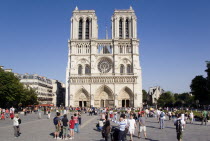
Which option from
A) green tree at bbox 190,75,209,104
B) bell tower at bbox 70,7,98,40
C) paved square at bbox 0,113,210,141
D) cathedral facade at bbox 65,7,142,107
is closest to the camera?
paved square at bbox 0,113,210,141

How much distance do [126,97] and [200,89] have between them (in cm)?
1897

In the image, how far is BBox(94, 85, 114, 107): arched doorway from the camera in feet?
218

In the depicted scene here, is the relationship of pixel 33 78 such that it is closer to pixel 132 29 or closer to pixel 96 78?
pixel 96 78

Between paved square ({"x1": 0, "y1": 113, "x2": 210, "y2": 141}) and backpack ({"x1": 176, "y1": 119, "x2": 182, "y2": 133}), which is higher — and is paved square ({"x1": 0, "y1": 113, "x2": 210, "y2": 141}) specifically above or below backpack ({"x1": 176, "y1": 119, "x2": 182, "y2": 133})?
below

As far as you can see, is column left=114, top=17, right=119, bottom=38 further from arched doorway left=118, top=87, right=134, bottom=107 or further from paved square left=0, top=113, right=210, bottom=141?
paved square left=0, top=113, right=210, bottom=141

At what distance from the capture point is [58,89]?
97750 mm

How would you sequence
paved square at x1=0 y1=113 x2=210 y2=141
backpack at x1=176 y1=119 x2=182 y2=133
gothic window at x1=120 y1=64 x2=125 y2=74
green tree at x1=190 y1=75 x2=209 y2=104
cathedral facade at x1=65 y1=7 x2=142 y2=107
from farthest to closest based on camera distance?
gothic window at x1=120 y1=64 x2=125 y2=74
cathedral facade at x1=65 y1=7 x2=142 y2=107
green tree at x1=190 y1=75 x2=209 y2=104
paved square at x1=0 y1=113 x2=210 y2=141
backpack at x1=176 y1=119 x2=182 y2=133

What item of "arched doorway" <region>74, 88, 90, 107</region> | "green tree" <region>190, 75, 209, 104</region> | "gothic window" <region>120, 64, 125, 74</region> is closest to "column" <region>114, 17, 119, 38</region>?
"gothic window" <region>120, 64, 125, 74</region>

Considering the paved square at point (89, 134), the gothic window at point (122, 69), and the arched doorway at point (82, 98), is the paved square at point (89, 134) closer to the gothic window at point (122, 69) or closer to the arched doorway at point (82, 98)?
the arched doorway at point (82, 98)

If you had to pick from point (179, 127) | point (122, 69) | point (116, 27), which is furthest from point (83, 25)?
point (179, 127)

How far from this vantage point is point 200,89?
5991 centimetres

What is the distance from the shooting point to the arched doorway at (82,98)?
66.2 metres

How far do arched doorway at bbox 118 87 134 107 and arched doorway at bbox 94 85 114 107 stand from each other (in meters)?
2.18

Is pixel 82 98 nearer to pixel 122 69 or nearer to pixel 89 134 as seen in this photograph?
pixel 122 69
